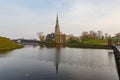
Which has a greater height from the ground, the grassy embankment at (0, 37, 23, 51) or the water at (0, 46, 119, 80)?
the grassy embankment at (0, 37, 23, 51)

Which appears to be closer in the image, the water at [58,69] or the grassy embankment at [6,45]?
the water at [58,69]

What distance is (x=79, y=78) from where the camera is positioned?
30609mm

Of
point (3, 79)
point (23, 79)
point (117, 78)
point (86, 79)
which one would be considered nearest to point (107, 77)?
point (117, 78)

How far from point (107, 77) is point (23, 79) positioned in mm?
14050

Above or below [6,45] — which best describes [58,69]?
below

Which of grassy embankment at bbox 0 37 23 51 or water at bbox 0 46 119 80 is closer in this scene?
water at bbox 0 46 119 80

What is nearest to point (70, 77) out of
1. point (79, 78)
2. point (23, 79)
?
point (79, 78)

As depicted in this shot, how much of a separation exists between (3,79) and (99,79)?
15349mm

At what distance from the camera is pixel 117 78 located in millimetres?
31625

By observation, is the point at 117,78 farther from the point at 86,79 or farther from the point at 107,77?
the point at 86,79

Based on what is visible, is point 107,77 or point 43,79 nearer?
point 43,79

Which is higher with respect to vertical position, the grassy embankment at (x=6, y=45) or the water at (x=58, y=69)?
the grassy embankment at (x=6, y=45)

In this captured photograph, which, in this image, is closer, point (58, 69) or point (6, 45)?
point (58, 69)

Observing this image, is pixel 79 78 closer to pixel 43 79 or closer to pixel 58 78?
pixel 58 78
